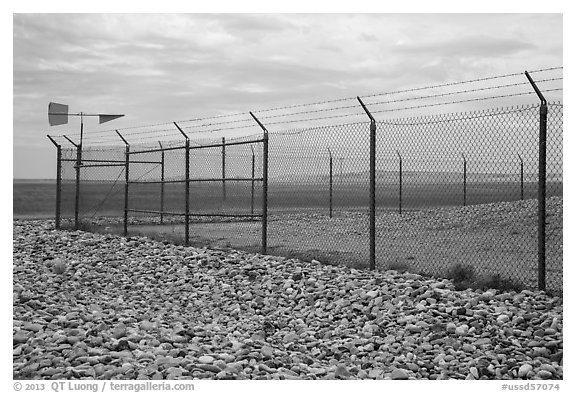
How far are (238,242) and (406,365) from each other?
8.30m

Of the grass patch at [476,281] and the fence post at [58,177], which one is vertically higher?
the fence post at [58,177]

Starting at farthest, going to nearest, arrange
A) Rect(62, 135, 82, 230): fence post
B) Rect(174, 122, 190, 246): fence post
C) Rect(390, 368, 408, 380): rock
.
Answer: Rect(62, 135, 82, 230): fence post
Rect(174, 122, 190, 246): fence post
Rect(390, 368, 408, 380): rock

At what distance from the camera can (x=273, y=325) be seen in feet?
25.7

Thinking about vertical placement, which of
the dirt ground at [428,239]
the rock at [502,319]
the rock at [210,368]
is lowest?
the rock at [210,368]

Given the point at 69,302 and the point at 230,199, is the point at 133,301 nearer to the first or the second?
the point at 69,302

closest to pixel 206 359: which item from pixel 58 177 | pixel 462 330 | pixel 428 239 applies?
pixel 462 330

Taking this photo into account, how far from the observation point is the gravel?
20.4 feet

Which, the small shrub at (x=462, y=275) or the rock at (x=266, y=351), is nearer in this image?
the rock at (x=266, y=351)

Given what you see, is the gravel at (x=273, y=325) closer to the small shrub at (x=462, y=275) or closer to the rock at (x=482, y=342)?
the rock at (x=482, y=342)

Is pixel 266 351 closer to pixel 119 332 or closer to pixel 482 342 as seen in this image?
pixel 119 332

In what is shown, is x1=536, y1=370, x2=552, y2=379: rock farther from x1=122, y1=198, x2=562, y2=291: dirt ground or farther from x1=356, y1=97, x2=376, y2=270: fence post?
x1=356, y1=97, x2=376, y2=270: fence post

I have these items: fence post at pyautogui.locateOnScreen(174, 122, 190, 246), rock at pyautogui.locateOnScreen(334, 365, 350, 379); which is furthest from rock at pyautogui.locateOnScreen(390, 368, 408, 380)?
fence post at pyautogui.locateOnScreen(174, 122, 190, 246)

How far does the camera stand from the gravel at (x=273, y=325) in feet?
20.4

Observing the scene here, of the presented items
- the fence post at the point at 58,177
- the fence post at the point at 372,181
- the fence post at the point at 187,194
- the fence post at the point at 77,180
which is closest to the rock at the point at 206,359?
the fence post at the point at 372,181
